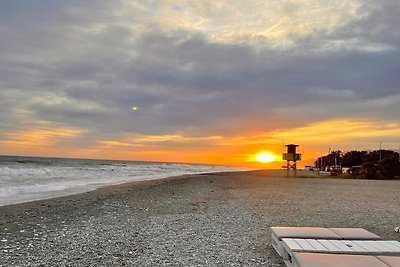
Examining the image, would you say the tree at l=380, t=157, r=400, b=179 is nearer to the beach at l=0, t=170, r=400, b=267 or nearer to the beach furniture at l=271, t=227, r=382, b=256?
the beach at l=0, t=170, r=400, b=267

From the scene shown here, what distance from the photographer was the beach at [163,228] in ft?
20.8

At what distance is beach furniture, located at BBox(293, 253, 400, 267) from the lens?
438cm

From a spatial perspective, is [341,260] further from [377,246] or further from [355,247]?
[377,246]

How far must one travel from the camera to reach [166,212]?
38.1ft

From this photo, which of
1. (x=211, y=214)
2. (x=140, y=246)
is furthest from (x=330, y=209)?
(x=140, y=246)

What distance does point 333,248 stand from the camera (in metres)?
5.20

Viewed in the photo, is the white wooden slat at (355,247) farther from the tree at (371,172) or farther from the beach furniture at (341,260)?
the tree at (371,172)

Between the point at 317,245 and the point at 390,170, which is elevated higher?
the point at 390,170

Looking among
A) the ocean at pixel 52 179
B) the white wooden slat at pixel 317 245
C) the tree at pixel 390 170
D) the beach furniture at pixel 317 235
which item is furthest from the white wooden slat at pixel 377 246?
the tree at pixel 390 170

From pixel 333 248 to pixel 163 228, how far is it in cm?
461

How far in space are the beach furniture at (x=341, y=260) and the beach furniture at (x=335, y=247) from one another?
0.17m

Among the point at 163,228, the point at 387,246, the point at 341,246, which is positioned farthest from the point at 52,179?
the point at 387,246

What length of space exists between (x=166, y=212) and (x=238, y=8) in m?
8.08

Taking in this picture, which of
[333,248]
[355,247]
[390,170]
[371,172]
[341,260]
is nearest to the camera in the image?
[341,260]
